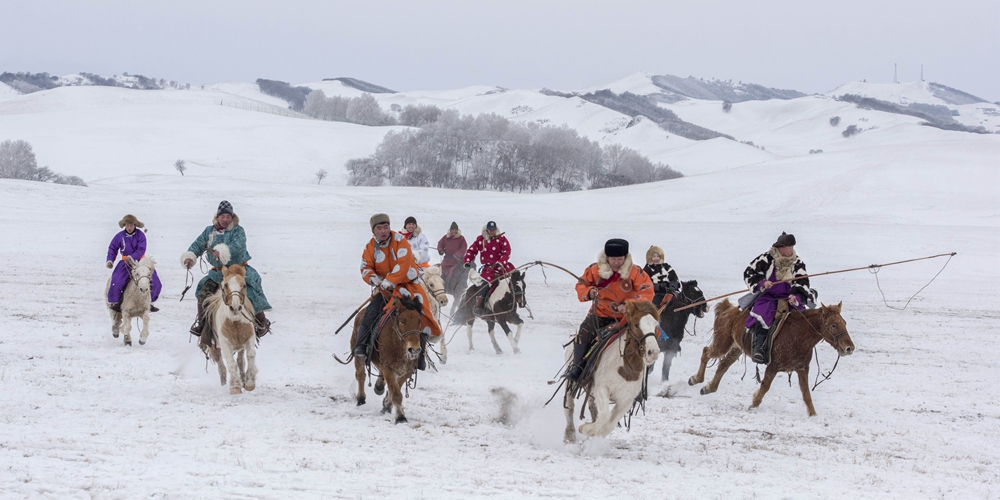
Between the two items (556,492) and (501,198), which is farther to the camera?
(501,198)

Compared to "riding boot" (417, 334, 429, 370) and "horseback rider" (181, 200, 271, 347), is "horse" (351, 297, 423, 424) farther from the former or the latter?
"horseback rider" (181, 200, 271, 347)

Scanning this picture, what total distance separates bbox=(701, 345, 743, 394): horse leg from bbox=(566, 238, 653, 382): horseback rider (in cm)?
327

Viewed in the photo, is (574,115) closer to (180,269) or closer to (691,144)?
(691,144)

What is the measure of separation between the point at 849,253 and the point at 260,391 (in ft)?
83.7

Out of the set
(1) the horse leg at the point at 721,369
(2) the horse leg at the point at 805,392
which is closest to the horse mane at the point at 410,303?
(1) the horse leg at the point at 721,369

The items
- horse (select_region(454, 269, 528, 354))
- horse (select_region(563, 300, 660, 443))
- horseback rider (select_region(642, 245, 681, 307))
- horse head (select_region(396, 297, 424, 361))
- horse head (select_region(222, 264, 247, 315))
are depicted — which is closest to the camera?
horse (select_region(563, 300, 660, 443))

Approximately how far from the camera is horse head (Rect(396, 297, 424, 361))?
758cm

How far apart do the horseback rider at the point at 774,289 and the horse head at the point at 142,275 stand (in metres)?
9.51

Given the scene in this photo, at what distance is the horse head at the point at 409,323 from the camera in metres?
7.58

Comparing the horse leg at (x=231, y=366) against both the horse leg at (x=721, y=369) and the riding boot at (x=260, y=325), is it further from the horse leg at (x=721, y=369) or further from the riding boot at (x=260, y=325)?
the horse leg at (x=721, y=369)

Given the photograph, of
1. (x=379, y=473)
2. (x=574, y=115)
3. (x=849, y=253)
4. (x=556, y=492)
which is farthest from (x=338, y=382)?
(x=574, y=115)

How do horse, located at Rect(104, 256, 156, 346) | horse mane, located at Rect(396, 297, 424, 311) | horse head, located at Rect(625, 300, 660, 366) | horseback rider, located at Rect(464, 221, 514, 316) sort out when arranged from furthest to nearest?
horseback rider, located at Rect(464, 221, 514, 316)
horse, located at Rect(104, 256, 156, 346)
horse mane, located at Rect(396, 297, 424, 311)
horse head, located at Rect(625, 300, 660, 366)

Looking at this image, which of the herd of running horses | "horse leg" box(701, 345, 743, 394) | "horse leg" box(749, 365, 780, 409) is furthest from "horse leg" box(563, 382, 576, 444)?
"horse leg" box(701, 345, 743, 394)

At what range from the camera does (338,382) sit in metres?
9.69
